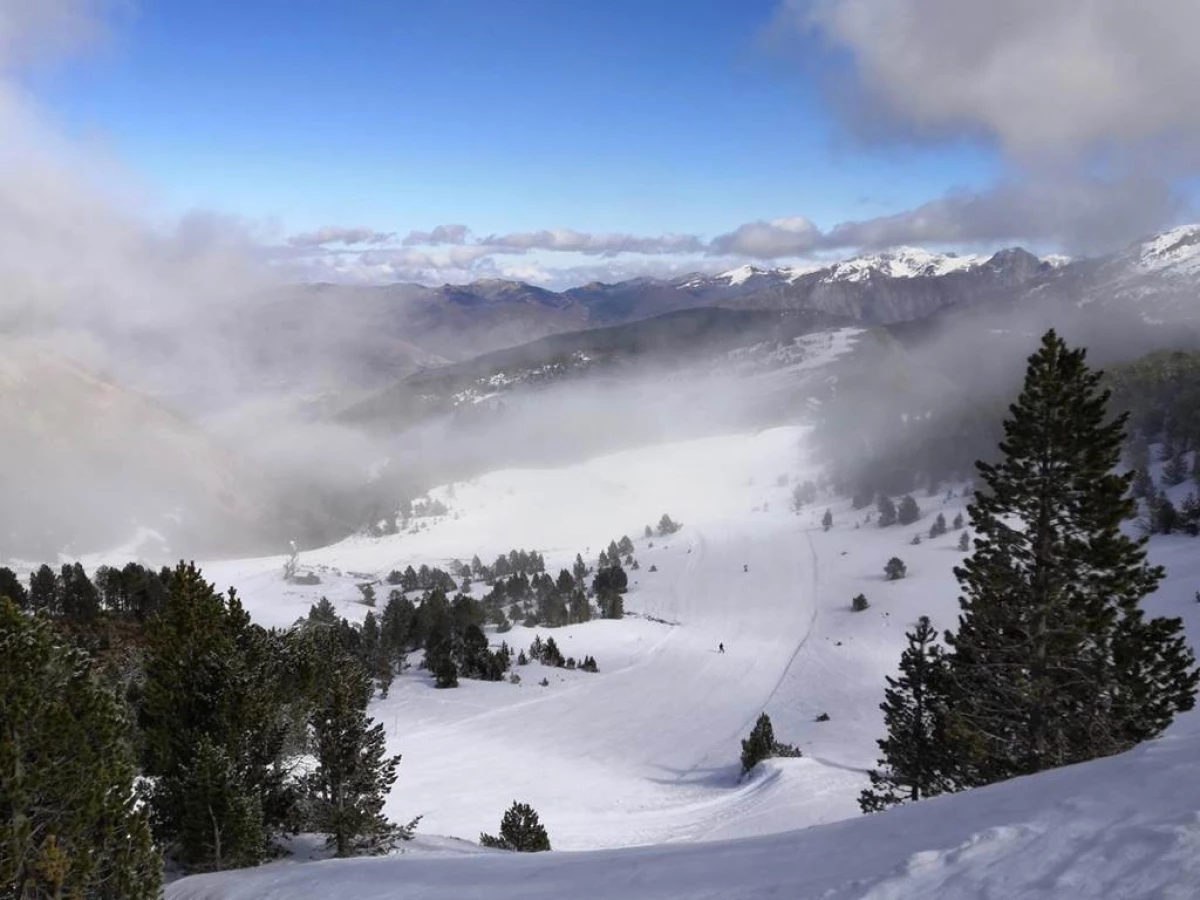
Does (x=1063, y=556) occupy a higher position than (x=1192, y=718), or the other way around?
(x=1063, y=556)

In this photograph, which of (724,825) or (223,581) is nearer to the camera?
(724,825)

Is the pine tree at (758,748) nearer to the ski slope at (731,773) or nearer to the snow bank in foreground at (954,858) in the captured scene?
the ski slope at (731,773)

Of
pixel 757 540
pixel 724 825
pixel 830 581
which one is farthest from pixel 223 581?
pixel 724 825

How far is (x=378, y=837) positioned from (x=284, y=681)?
618cm

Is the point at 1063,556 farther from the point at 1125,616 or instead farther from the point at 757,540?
the point at 757,540

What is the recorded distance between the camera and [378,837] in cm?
2533

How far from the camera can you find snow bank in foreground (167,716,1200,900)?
28.4 feet

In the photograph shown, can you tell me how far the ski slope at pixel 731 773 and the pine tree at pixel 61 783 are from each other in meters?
3.42

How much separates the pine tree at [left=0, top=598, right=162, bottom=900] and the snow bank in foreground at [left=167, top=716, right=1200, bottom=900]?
3.28 m

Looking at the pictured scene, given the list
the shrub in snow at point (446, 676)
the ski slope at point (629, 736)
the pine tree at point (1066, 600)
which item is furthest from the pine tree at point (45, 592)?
the pine tree at point (1066, 600)

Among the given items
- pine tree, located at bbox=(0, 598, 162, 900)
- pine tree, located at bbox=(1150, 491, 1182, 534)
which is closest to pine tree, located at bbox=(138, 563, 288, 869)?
pine tree, located at bbox=(0, 598, 162, 900)

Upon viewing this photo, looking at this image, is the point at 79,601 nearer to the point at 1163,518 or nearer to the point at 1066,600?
the point at 1066,600

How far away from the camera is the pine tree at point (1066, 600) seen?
68.1 ft

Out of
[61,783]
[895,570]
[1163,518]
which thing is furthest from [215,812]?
[1163,518]
